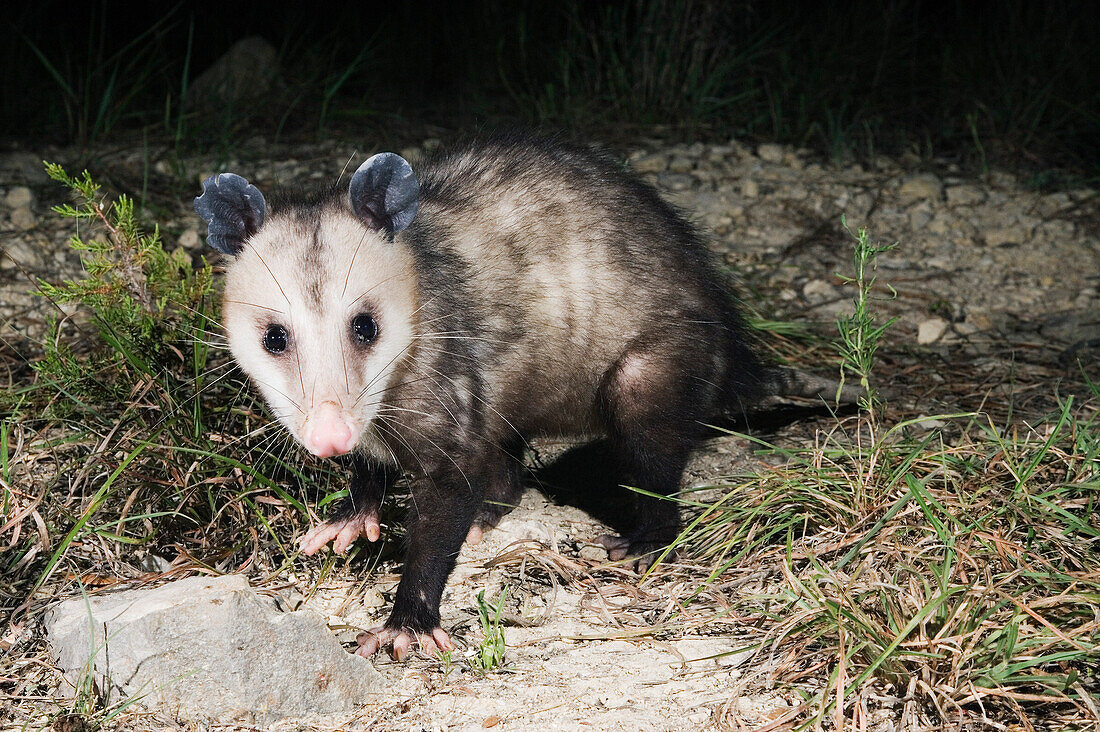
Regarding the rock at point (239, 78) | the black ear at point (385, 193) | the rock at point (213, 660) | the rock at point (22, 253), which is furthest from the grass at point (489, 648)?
the rock at point (239, 78)

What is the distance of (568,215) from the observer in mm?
2961

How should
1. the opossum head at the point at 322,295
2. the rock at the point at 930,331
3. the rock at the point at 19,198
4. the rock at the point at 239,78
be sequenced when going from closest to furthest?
the opossum head at the point at 322,295, the rock at the point at 930,331, the rock at the point at 19,198, the rock at the point at 239,78

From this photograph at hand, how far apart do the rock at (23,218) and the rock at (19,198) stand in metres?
0.04

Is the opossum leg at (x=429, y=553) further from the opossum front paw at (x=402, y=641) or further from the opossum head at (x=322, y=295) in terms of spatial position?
the opossum head at (x=322, y=295)

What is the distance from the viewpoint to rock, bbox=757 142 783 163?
5.52m

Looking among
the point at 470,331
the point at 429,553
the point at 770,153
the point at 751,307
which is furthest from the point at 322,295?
the point at 770,153

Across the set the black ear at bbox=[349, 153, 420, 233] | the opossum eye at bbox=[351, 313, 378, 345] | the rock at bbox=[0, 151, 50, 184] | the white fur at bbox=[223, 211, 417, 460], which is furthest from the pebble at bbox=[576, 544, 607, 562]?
the rock at bbox=[0, 151, 50, 184]

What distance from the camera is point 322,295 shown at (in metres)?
2.31

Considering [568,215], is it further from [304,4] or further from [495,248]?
[304,4]

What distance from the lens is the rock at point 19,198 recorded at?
455cm

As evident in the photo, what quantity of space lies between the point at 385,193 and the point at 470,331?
42 cm

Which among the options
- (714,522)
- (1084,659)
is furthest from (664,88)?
(1084,659)

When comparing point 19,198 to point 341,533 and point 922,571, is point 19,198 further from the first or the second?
point 922,571

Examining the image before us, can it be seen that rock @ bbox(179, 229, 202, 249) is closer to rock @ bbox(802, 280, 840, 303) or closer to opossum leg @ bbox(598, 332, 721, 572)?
opossum leg @ bbox(598, 332, 721, 572)
